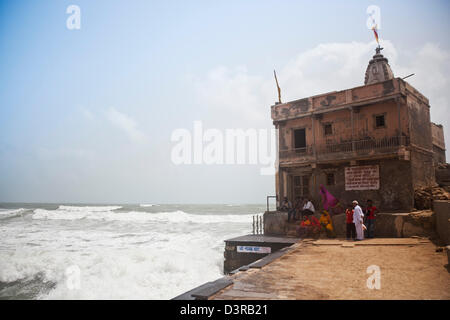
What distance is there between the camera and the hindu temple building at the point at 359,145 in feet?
49.1

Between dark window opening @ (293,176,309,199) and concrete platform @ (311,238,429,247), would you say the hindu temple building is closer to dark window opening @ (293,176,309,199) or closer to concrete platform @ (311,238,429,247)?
dark window opening @ (293,176,309,199)

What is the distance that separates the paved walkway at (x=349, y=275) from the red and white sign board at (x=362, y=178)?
5.12 m

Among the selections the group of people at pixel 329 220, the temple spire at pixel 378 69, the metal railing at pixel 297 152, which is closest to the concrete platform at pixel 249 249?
the group of people at pixel 329 220

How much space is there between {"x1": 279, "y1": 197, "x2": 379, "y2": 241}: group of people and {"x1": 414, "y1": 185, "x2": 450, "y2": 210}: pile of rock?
2.06 meters

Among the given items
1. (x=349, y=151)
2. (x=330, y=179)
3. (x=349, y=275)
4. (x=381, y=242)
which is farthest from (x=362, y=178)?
(x=349, y=275)

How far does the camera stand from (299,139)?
19062mm

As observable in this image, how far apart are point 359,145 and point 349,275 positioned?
10.9 meters

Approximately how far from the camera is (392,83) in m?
15.1

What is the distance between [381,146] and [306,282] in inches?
458

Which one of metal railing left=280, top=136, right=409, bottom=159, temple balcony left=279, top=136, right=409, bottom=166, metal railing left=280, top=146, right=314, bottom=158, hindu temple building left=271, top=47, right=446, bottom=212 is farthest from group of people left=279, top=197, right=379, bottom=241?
metal railing left=280, top=136, right=409, bottom=159

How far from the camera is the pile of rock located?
13931 millimetres

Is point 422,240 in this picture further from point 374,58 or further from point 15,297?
point 15,297

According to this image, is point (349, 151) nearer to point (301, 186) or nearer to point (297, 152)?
point (297, 152)
